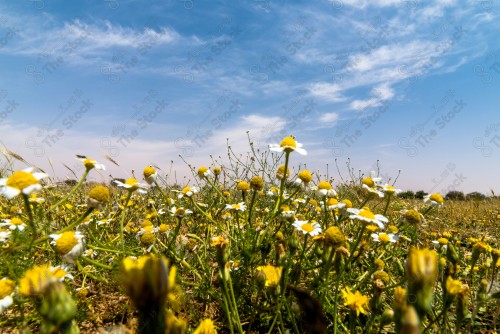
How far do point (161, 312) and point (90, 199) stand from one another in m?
1.66

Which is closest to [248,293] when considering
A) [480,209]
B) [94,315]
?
[94,315]

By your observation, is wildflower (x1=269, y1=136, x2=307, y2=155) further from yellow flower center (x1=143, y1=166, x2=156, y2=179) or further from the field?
yellow flower center (x1=143, y1=166, x2=156, y2=179)

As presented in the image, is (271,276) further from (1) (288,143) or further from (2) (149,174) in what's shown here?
(2) (149,174)

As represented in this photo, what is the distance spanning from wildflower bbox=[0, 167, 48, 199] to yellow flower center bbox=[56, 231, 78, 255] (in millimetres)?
339

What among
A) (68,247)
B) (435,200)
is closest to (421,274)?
(68,247)

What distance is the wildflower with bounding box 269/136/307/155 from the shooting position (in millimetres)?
2443

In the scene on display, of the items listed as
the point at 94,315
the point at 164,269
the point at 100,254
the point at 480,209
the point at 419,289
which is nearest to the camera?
the point at 164,269

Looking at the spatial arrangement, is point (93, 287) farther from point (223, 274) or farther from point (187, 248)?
point (223, 274)

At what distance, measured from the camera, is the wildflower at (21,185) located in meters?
1.69

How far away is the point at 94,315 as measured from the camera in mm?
2270

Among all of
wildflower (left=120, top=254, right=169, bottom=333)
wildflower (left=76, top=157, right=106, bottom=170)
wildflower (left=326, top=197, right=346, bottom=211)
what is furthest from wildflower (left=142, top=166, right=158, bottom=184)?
wildflower (left=120, top=254, right=169, bottom=333)

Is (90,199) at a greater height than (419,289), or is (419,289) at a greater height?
(90,199)

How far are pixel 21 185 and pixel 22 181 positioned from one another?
0.09ft

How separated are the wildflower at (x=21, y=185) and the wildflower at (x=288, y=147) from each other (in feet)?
4.99
